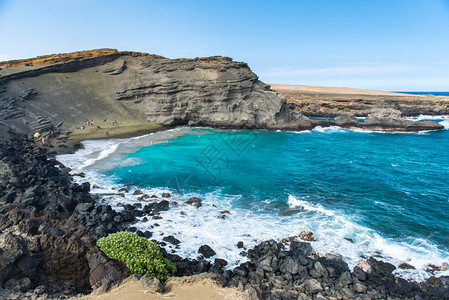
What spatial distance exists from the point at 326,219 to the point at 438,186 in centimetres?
1399

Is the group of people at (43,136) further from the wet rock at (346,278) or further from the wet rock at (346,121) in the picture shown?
the wet rock at (346,121)

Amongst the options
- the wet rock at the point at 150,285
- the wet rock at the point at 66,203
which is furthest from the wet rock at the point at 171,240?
the wet rock at the point at 66,203

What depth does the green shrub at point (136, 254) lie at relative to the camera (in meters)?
10.3

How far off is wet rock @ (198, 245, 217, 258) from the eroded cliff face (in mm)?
38817

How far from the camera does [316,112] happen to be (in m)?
77.8

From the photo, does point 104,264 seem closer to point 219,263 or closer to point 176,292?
point 176,292

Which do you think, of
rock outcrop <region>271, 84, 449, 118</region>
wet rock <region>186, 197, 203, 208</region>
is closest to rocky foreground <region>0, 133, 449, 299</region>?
wet rock <region>186, 197, 203, 208</region>

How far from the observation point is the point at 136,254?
10.6 m

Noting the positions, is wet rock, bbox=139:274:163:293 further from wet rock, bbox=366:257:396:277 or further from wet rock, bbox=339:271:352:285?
wet rock, bbox=366:257:396:277

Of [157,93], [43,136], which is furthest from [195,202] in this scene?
[157,93]

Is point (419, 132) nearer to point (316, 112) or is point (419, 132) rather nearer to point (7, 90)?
point (316, 112)

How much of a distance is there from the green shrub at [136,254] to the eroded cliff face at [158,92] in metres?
41.5

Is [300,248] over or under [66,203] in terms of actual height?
under

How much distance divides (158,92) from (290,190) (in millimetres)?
39545
